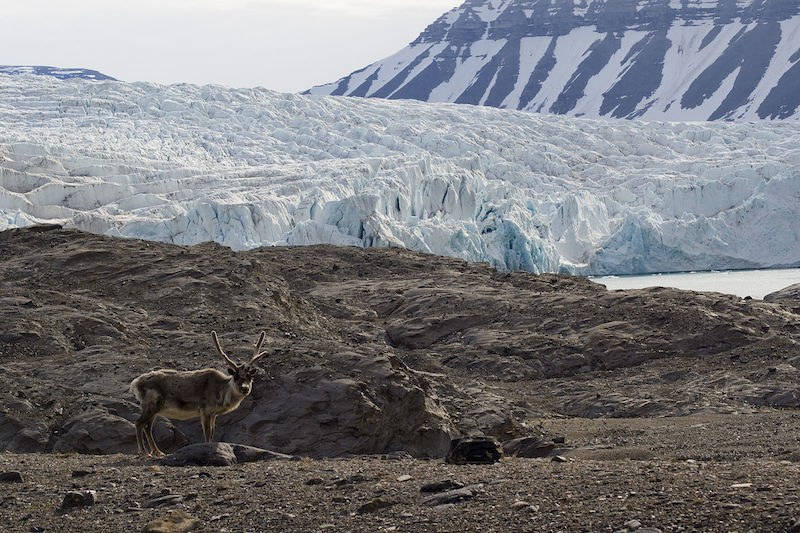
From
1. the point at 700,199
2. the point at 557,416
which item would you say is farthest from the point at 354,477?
the point at 700,199

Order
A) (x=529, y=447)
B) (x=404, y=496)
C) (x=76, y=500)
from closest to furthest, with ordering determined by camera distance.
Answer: (x=404, y=496) → (x=76, y=500) → (x=529, y=447)

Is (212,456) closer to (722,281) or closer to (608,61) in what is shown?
(722,281)

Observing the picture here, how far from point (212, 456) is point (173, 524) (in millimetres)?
1934

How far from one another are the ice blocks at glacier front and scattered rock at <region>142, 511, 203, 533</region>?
113ft

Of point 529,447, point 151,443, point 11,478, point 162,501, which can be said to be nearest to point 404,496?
point 162,501

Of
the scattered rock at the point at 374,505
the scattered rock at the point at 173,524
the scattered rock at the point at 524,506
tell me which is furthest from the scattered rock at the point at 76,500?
the scattered rock at the point at 524,506

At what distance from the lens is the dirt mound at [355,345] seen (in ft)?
37.9

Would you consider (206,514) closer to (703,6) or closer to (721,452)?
(721,452)

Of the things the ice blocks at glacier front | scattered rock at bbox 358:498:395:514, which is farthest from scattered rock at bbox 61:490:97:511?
the ice blocks at glacier front

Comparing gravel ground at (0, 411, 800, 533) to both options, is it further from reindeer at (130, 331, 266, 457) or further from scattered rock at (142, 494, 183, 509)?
reindeer at (130, 331, 266, 457)

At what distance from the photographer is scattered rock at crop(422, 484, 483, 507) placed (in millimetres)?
6656

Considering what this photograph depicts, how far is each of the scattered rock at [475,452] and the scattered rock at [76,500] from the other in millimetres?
2823

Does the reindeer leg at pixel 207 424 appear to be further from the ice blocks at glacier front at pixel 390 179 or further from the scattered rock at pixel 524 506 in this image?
the ice blocks at glacier front at pixel 390 179

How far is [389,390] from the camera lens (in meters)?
12.0
